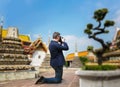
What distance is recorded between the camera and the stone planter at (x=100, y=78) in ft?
14.1

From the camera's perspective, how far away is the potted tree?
171 inches

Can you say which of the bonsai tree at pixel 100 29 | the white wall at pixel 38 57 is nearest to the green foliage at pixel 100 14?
the bonsai tree at pixel 100 29

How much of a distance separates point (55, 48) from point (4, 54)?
4978 millimetres

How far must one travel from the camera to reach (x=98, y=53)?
4953 millimetres

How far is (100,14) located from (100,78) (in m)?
1.54

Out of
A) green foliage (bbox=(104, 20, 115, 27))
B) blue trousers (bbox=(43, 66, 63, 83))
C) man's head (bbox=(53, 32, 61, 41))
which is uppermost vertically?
green foliage (bbox=(104, 20, 115, 27))

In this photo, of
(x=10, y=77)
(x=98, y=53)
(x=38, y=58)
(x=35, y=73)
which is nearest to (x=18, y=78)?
(x=10, y=77)

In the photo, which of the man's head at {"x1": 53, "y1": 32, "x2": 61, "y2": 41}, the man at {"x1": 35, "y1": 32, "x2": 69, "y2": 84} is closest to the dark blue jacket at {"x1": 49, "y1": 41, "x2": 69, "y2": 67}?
the man at {"x1": 35, "y1": 32, "x2": 69, "y2": 84}

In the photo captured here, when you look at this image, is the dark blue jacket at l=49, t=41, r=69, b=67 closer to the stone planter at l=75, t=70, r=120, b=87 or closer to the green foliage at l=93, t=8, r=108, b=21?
the green foliage at l=93, t=8, r=108, b=21

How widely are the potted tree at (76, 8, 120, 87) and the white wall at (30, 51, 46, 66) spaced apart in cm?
2562

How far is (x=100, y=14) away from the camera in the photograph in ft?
16.5

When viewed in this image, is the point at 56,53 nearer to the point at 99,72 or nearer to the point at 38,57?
the point at 99,72

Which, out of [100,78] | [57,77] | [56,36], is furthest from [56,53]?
[100,78]

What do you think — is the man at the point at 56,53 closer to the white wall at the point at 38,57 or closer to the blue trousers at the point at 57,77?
the blue trousers at the point at 57,77
